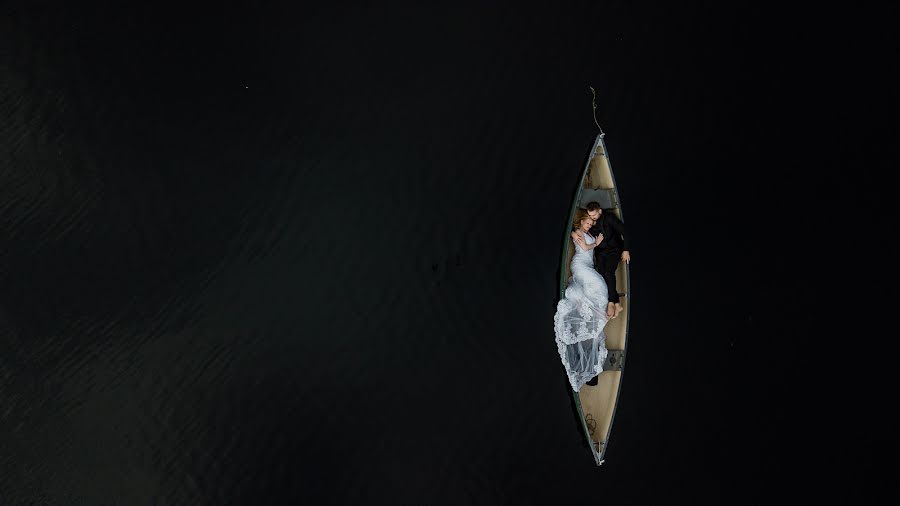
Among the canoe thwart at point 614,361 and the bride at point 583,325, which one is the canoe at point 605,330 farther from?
the bride at point 583,325

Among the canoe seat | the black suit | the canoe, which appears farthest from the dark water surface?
the black suit

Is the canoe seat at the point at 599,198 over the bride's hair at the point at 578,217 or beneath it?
over

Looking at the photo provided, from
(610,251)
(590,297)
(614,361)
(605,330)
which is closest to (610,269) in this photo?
(610,251)

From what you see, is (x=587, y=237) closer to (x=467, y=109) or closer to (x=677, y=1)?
(x=467, y=109)

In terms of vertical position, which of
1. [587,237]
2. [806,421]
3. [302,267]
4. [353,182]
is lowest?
[806,421]

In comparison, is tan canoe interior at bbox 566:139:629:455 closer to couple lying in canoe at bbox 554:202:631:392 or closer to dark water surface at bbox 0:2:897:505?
couple lying in canoe at bbox 554:202:631:392

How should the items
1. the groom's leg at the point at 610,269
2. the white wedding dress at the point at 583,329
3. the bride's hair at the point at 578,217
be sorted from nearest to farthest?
the white wedding dress at the point at 583,329
the groom's leg at the point at 610,269
the bride's hair at the point at 578,217

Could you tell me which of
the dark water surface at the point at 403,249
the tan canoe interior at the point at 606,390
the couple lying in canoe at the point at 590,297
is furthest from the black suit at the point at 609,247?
the dark water surface at the point at 403,249

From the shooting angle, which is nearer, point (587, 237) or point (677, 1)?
point (587, 237)

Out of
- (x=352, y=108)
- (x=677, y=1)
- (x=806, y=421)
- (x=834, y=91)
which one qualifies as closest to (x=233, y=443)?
(x=352, y=108)

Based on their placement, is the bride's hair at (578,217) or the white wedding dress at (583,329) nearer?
the white wedding dress at (583,329)
